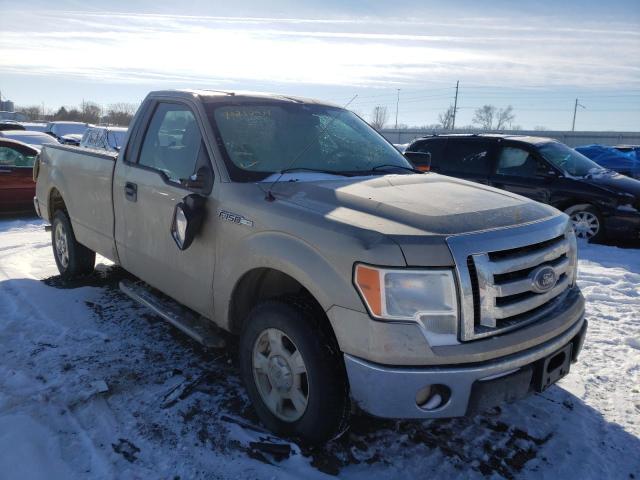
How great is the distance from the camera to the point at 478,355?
7.77 feet

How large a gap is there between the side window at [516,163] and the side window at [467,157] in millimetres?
266

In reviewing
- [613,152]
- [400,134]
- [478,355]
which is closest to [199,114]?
[478,355]

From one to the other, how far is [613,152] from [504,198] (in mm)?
15595

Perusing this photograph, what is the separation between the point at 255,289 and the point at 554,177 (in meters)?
7.02

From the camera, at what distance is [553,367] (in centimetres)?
271

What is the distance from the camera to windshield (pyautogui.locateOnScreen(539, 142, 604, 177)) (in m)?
8.63

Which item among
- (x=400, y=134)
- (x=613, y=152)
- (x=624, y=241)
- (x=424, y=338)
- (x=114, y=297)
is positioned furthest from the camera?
(x=400, y=134)

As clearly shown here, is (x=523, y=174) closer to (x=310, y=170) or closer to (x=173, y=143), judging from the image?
(x=310, y=170)

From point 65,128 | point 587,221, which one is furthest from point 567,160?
point 65,128

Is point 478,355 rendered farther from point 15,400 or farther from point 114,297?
point 114,297

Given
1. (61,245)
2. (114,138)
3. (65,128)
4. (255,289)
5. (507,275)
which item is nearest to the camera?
(507,275)

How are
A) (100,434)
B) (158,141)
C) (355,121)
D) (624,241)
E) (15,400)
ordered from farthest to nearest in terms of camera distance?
1. (624,241)
2. (355,121)
3. (158,141)
4. (15,400)
5. (100,434)

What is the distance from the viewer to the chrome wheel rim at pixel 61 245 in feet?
18.5

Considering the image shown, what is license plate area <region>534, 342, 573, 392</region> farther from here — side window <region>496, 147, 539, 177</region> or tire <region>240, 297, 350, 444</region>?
side window <region>496, 147, 539, 177</region>
